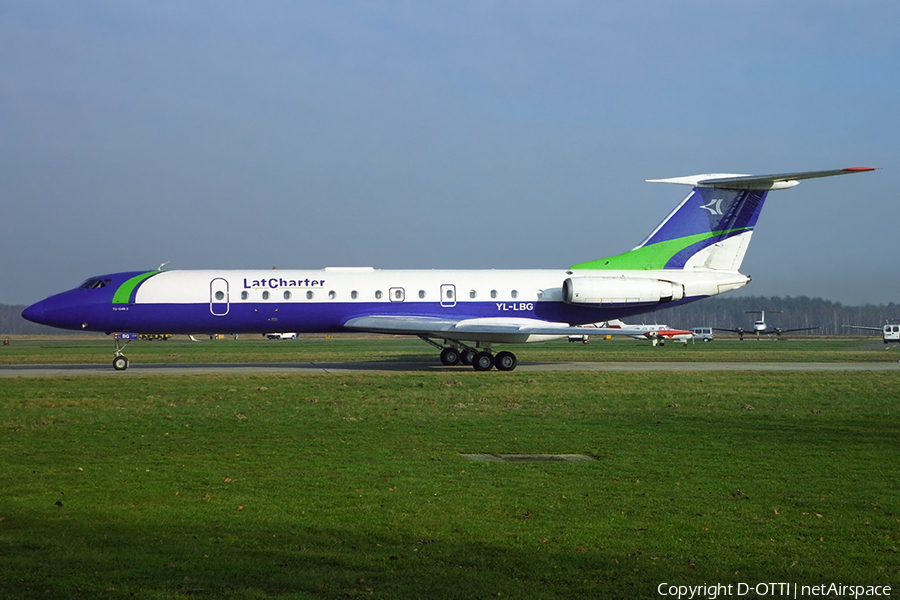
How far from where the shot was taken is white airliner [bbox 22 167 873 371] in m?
28.1

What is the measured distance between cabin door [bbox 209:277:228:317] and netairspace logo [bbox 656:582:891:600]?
80.5 ft

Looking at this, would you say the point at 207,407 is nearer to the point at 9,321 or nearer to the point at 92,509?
the point at 92,509

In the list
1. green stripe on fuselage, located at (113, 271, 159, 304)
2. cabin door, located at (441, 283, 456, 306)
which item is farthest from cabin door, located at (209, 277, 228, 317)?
cabin door, located at (441, 283, 456, 306)

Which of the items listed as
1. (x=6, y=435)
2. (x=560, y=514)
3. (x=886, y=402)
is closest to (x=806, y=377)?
(x=886, y=402)

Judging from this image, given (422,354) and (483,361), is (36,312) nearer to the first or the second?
(483,361)

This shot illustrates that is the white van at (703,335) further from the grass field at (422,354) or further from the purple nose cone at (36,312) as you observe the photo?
the purple nose cone at (36,312)

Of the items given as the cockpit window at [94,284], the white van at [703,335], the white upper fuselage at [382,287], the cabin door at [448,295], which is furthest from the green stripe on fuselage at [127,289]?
the white van at [703,335]

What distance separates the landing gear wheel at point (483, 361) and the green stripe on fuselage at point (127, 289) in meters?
11.8

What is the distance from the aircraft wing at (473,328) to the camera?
26781mm

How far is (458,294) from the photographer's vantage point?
2930cm

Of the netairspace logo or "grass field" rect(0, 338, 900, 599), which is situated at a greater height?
"grass field" rect(0, 338, 900, 599)

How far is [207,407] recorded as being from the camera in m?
16.9

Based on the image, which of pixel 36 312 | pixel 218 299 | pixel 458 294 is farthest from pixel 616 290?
pixel 36 312

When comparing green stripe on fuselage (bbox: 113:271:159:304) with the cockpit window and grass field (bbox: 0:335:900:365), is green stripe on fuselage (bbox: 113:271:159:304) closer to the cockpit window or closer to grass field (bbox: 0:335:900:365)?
the cockpit window
